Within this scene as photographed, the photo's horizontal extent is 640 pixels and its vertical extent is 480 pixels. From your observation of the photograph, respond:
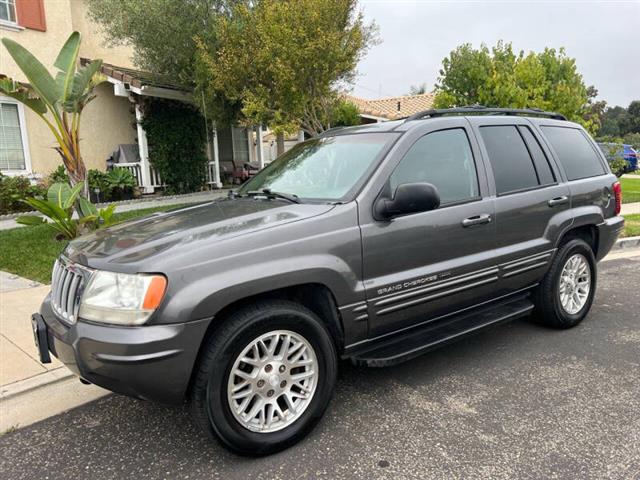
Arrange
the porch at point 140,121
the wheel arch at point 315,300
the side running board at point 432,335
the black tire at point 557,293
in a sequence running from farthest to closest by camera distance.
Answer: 1. the porch at point 140,121
2. the black tire at point 557,293
3. the side running board at point 432,335
4. the wheel arch at point 315,300

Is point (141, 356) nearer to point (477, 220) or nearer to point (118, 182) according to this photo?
point (477, 220)

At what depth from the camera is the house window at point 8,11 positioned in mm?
11094

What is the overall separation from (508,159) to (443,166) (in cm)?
76

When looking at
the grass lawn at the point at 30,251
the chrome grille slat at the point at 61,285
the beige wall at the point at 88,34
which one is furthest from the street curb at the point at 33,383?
the beige wall at the point at 88,34

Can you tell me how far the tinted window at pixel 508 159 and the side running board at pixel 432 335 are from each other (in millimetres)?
946

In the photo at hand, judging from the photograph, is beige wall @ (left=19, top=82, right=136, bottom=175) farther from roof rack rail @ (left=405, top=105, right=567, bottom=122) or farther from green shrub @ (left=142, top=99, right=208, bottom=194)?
roof rack rail @ (left=405, top=105, right=567, bottom=122)

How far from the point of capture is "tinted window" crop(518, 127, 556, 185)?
14.2ft

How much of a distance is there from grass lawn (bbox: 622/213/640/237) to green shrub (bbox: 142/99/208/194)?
10.3 m

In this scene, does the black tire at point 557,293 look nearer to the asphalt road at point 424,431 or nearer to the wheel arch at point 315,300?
the asphalt road at point 424,431

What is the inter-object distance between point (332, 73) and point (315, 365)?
7574 mm

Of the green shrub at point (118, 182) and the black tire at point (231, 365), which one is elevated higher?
the green shrub at point (118, 182)

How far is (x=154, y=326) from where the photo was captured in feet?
8.18

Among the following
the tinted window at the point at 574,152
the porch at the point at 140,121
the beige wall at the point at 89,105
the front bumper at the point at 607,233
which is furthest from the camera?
the porch at the point at 140,121

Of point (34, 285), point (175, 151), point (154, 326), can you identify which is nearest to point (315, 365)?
point (154, 326)
